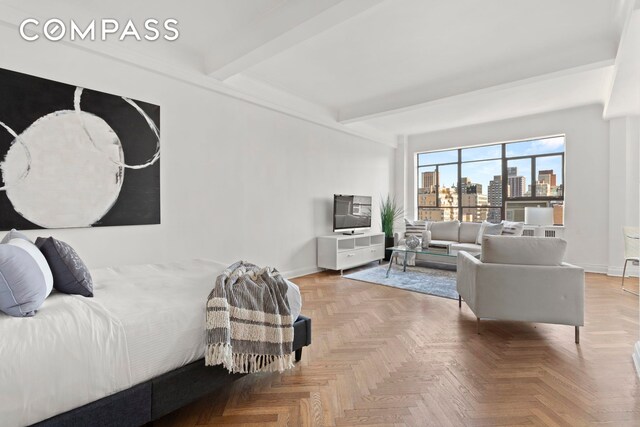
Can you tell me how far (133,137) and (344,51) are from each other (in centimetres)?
242

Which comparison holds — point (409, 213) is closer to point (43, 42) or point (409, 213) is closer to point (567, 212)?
point (567, 212)

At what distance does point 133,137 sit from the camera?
3.18 metres

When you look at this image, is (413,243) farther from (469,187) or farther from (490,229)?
(469,187)

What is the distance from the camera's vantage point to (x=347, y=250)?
537 cm

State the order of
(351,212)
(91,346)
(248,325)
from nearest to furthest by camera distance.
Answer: (91,346), (248,325), (351,212)

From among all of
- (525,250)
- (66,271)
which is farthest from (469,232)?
(66,271)

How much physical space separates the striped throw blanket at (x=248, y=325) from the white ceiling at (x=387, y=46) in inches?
85.6

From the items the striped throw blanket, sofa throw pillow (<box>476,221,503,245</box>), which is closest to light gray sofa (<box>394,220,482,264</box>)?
sofa throw pillow (<box>476,221,503,245</box>)

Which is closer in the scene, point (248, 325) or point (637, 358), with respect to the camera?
point (248, 325)

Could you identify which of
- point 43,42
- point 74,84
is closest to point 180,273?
point 74,84

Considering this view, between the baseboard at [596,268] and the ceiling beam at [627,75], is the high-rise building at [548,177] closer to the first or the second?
the ceiling beam at [627,75]

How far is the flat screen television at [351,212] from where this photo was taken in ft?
18.3

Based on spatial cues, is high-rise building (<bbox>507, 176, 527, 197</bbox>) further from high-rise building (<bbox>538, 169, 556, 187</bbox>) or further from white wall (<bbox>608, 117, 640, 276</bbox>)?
white wall (<bbox>608, 117, 640, 276</bbox>)

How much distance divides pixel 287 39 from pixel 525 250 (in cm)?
279
